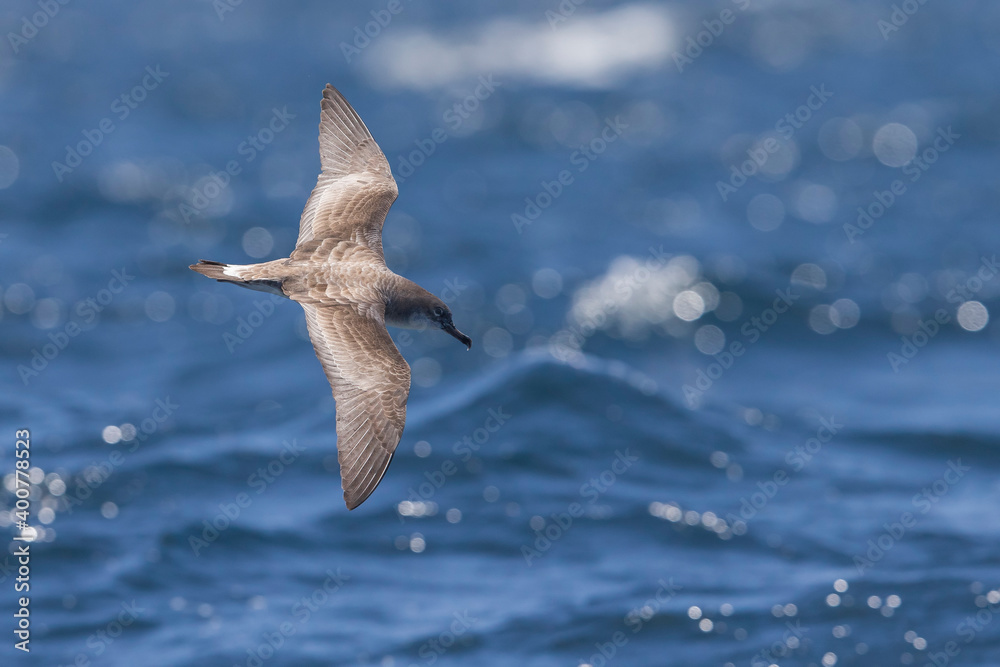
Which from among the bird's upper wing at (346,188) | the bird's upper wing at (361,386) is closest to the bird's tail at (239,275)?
the bird's upper wing at (361,386)

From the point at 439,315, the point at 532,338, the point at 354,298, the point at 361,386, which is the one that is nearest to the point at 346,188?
the point at 354,298

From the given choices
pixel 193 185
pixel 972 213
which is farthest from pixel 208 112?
pixel 972 213

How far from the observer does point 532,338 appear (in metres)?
20.4

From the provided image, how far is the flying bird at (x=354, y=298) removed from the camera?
26.3 feet

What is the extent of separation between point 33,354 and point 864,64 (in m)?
21.2

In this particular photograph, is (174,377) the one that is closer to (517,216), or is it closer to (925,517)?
(517,216)

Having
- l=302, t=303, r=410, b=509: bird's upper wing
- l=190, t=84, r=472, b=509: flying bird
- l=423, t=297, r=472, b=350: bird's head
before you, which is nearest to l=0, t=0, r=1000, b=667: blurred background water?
l=423, t=297, r=472, b=350: bird's head

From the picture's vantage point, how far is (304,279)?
8812 millimetres

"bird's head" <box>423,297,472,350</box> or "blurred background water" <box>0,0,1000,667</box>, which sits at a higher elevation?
"bird's head" <box>423,297,472,350</box>

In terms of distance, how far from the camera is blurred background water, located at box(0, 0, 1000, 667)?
14922 mm

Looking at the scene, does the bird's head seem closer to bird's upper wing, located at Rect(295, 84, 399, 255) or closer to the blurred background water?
bird's upper wing, located at Rect(295, 84, 399, 255)

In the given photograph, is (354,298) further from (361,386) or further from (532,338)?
(532,338)

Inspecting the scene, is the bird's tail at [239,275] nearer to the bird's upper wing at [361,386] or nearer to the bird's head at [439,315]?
the bird's upper wing at [361,386]

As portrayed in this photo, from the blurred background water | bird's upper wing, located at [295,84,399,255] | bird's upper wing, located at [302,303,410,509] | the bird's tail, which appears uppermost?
bird's upper wing, located at [295,84,399,255]
